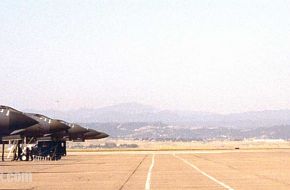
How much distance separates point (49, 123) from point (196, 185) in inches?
1153

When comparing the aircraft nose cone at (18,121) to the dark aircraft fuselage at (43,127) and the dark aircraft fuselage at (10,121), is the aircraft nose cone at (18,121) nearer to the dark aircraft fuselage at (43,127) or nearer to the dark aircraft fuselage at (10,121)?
the dark aircraft fuselage at (10,121)

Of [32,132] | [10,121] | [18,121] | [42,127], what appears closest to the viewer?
[10,121]

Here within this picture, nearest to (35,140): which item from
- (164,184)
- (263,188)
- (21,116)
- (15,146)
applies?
(15,146)

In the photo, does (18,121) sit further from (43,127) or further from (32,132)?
(43,127)

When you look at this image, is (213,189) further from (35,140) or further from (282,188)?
(35,140)

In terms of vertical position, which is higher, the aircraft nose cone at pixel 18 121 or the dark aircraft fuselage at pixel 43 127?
the dark aircraft fuselage at pixel 43 127

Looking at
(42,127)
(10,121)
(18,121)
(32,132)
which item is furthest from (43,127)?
(10,121)

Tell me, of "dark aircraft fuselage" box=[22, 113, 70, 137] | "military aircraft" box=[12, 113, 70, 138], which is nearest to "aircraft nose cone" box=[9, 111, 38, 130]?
"military aircraft" box=[12, 113, 70, 138]

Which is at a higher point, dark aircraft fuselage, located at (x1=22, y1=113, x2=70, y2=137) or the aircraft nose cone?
dark aircraft fuselage, located at (x1=22, y1=113, x2=70, y2=137)

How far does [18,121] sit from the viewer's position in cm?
3412

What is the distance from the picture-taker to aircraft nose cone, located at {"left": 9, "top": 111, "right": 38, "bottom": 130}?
110 feet

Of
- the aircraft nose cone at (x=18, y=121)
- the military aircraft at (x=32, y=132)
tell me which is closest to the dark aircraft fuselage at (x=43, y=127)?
the military aircraft at (x=32, y=132)

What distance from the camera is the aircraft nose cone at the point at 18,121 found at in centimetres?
3362

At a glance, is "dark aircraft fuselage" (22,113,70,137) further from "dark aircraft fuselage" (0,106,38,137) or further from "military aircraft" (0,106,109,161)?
"dark aircraft fuselage" (0,106,38,137)
